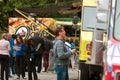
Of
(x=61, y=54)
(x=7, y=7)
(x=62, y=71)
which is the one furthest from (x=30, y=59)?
(x=7, y=7)

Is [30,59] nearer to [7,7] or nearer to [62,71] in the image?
[62,71]

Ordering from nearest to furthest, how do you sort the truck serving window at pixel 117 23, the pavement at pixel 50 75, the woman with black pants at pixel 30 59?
the truck serving window at pixel 117 23, the woman with black pants at pixel 30 59, the pavement at pixel 50 75

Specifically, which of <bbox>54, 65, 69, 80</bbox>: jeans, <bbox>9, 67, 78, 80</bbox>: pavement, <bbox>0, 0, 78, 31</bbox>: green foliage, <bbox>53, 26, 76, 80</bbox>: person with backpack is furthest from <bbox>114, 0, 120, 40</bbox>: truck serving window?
<bbox>0, 0, 78, 31</bbox>: green foliage

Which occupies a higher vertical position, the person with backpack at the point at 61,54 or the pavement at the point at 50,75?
the person with backpack at the point at 61,54

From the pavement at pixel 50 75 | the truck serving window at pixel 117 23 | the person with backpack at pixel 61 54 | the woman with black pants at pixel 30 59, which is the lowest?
the pavement at pixel 50 75

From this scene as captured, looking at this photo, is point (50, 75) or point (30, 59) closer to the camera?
point (30, 59)

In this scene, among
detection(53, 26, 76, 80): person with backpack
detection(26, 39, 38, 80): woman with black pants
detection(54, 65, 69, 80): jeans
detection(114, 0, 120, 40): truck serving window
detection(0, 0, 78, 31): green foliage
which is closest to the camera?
detection(114, 0, 120, 40): truck serving window

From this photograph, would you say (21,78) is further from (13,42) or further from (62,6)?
(62,6)

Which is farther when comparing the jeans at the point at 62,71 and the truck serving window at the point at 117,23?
the jeans at the point at 62,71

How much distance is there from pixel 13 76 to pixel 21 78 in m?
1.05

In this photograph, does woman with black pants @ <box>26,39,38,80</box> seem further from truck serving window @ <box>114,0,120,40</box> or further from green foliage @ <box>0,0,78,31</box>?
green foliage @ <box>0,0,78,31</box>

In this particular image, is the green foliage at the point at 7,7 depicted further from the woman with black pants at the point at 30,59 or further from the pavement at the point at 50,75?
the woman with black pants at the point at 30,59

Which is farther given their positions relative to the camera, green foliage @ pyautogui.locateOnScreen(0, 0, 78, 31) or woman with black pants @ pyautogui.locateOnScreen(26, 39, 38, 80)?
green foliage @ pyautogui.locateOnScreen(0, 0, 78, 31)

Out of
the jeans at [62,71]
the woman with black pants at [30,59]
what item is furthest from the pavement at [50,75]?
the jeans at [62,71]
